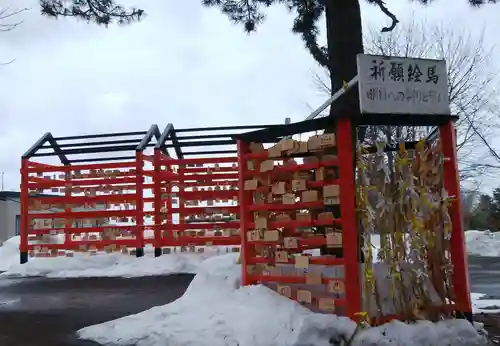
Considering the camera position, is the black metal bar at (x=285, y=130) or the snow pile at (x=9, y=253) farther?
the snow pile at (x=9, y=253)

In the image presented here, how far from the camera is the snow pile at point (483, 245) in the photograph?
2062 centimetres

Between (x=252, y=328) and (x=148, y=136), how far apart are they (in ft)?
29.9

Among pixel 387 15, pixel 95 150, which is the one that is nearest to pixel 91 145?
pixel 95 150

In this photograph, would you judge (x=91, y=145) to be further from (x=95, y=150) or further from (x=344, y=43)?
(x=344, y=43)

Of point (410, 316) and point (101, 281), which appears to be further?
point (101, 281)

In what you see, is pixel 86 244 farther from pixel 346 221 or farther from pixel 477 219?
pixel 477 219

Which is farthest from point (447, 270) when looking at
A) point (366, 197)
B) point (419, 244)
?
point (366, 197)

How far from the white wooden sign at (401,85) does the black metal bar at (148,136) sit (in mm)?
8781

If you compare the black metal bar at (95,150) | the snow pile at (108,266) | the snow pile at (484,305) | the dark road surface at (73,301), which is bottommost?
the snow pile at (484,305)

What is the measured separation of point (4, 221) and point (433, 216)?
34714mm

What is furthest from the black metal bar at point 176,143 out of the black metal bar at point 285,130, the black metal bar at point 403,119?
the black metal bar at point 403,119

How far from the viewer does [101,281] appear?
11.5 meters

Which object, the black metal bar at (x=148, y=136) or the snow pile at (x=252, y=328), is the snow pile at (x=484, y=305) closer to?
the snow pile at (x=252, y=328)

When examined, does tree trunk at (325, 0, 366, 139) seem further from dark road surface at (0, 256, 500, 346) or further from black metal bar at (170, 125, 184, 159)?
black metal bar at (170, 125, 184, 159)
